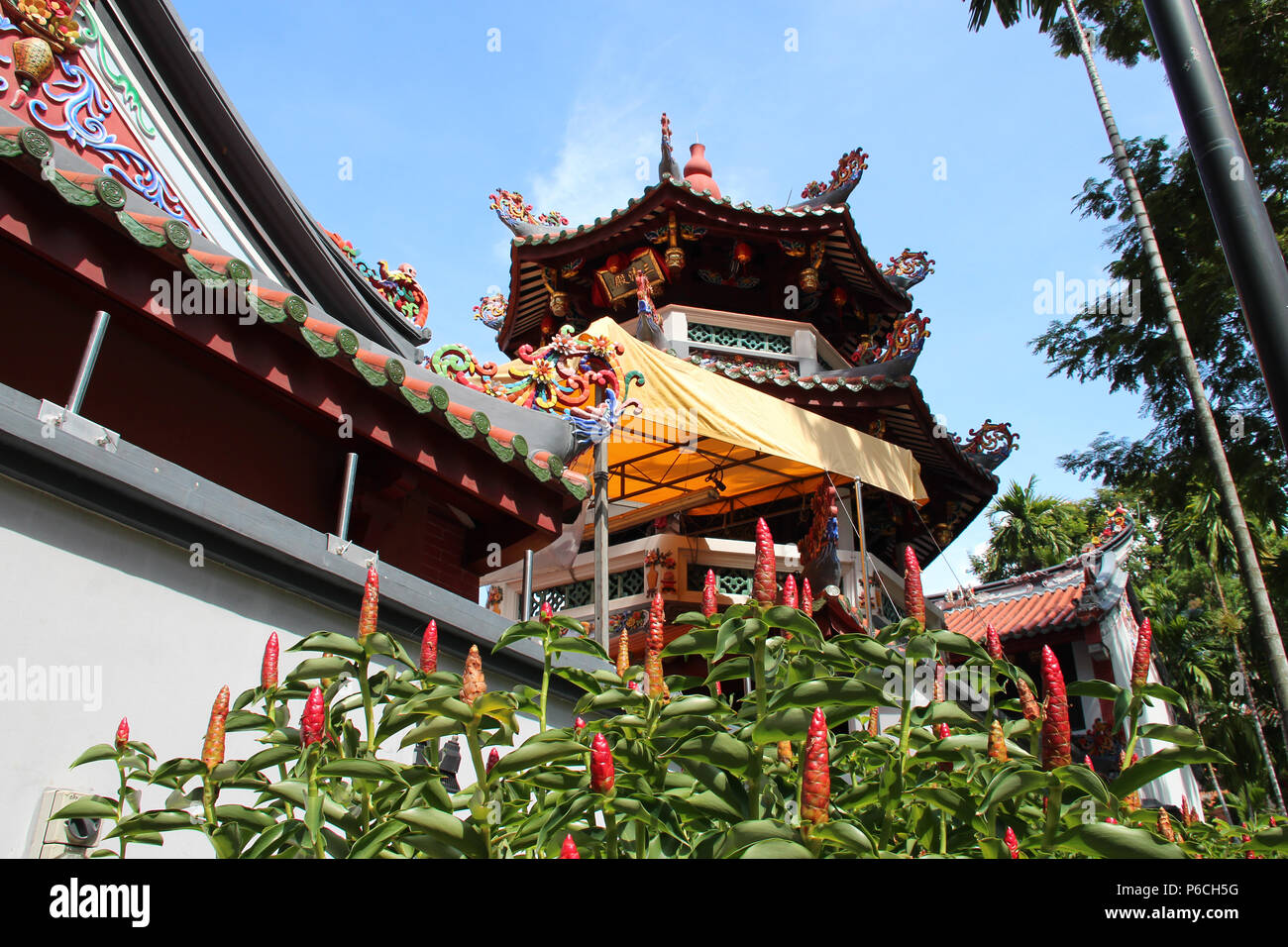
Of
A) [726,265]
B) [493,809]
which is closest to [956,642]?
[493,809]

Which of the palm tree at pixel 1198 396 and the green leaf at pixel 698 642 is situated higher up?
the palm tree at pixel 1198 396

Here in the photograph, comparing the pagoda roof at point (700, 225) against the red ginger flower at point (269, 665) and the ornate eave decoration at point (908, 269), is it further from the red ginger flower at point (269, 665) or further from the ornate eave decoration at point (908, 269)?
the red ginger flower at point (269, 665)

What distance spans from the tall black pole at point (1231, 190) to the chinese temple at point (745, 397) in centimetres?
694

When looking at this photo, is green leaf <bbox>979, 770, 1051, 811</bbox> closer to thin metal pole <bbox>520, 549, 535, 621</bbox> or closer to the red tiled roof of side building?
thin metal pole <bbox>520, 549, 535, 621</bbox>

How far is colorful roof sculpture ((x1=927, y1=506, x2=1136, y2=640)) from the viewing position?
21125 millimetres

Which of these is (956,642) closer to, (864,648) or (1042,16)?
(864,648)

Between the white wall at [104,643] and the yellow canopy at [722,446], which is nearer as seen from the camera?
the white wall at [104,643]

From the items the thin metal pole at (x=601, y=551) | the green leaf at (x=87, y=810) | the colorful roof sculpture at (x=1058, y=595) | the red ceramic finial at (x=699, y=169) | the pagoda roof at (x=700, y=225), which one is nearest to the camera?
the green leaf at (x=87, y=810)

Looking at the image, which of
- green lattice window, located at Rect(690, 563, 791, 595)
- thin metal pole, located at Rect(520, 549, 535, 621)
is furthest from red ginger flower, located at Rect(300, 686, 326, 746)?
green lattice window, located at Rect(690, 563, 791, 595)

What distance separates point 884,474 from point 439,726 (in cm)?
1110

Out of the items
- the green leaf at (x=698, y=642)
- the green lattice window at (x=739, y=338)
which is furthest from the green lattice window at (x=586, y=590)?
the green leaf at (x=698, y=642)

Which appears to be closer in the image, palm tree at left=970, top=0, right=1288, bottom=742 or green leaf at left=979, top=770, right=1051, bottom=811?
green leaf at left=979, top=770, right=1051, bottom=811

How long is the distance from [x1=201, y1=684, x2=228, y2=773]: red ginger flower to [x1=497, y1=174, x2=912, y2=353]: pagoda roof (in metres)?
13.6

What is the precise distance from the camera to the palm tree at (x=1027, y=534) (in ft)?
113
